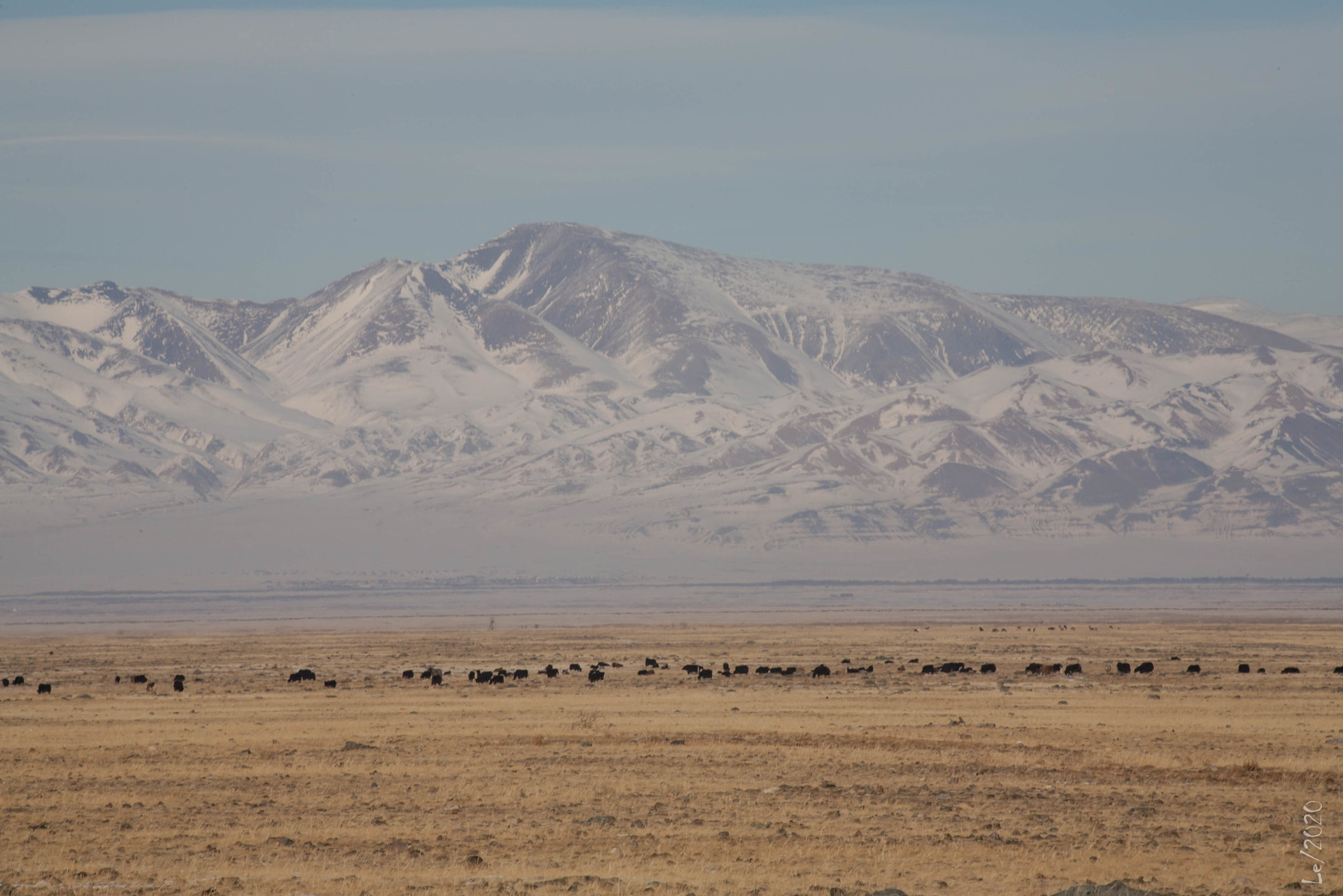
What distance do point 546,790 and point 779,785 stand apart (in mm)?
4924

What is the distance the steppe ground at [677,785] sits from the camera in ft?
68.1

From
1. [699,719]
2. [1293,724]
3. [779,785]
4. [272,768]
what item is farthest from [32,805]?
[1293,724]

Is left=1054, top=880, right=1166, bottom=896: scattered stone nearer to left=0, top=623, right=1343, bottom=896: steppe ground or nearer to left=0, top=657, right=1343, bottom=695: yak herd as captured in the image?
left=0, top=623, right=1343, bottom=896: steppe ground

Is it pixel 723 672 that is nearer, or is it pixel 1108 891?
pixel 1108 891

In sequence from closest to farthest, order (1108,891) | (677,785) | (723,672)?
(1108,891) → (677,785) → (723,672)

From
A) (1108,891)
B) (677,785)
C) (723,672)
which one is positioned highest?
(1108,891)

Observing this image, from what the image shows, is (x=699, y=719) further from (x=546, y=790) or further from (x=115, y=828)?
(x=115, y=828)

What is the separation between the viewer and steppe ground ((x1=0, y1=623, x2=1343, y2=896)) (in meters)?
20.8

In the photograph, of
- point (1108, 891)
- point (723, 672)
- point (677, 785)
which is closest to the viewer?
point (1108, 891)

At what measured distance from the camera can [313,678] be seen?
62469 millimetres

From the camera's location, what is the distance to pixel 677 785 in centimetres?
2906

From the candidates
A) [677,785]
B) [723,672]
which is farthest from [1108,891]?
[723,672]

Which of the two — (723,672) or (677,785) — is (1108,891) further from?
(723,672)

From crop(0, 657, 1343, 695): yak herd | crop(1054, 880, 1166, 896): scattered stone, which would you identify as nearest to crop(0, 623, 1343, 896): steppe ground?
crop(0, 657, 1343, 695): yak herd
